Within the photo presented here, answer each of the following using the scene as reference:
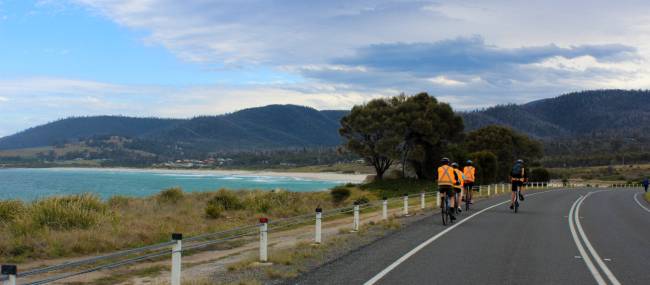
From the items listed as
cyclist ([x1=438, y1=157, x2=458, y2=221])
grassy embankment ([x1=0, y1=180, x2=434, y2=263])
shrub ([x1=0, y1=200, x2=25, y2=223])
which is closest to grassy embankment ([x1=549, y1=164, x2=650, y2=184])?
grassy embankment ([x1=0, y1=180, x2=434, y2=263])

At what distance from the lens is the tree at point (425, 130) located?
64.2 metres

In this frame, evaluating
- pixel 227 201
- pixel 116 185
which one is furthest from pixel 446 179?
pixel 116 185

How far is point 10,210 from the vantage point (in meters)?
19.6

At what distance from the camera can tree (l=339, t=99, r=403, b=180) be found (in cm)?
6438

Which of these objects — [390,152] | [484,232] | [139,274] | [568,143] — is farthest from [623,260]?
[568,143]

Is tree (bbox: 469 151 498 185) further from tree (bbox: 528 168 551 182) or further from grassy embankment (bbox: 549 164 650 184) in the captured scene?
grassy embankment (bbox: 549 164 650 184)

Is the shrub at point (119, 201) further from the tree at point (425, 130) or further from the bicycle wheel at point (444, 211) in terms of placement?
the tree at point (425, 130)

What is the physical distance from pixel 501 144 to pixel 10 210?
75270 mm

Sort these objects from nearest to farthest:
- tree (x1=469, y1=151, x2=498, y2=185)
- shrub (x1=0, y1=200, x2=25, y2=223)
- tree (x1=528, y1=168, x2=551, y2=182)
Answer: shrub (x1=0, y1=200, x2=25, y2=223)
tree (x1=469, y1=151, x2=498, y2=185)
tree (x1=528, y1=168, x2=551, y2=182)

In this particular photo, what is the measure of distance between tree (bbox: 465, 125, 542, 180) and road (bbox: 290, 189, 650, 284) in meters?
65.1

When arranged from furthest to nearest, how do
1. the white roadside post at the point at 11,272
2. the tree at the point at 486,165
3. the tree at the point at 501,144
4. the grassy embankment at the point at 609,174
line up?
the grassy embankment at the point at 609,174, the tree at the point at 501,144, the tree at the point at 486,165, the white roadside post at the point at 11,272

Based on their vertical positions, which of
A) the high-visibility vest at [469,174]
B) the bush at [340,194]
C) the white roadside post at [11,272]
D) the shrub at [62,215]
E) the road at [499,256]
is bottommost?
the bush at [340,194]

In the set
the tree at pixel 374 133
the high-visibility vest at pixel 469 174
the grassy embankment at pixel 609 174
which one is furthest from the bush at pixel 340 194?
the grassy embankment at pixel 609 174

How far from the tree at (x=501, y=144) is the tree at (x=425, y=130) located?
15874 mm
